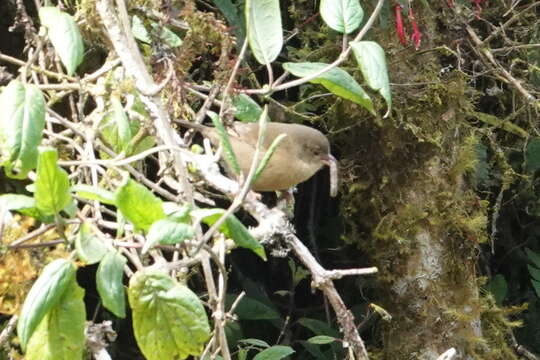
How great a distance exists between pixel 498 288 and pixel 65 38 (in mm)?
2122

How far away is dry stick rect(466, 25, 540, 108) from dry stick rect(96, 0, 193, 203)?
1467mm

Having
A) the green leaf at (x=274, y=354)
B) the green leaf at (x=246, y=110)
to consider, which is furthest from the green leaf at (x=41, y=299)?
the green leaf at (x=274, y=354)

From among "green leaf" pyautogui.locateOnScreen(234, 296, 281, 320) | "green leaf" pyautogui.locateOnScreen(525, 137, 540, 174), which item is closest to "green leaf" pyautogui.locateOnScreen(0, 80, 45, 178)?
"green leaf" pyautogui.locateOnScreen(234, 296, 281, 320)

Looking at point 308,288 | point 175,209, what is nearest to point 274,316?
point 308,288

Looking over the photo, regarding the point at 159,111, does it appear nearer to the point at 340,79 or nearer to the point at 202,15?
the point at 340,79

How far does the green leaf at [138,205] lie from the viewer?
1.19 m

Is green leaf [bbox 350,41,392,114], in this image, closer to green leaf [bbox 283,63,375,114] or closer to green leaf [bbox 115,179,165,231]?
green leaf [bbox 283,63,375,114]

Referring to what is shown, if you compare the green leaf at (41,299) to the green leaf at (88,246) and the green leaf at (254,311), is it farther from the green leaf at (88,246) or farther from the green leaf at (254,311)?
the green leaf at (254,311)

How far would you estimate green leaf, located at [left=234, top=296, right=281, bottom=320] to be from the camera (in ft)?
9.57

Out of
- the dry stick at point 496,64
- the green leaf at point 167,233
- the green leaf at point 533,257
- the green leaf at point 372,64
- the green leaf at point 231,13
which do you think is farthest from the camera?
the green leaf at point 533,257

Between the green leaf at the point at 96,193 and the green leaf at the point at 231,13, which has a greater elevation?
the green leaf at the point at 231,13

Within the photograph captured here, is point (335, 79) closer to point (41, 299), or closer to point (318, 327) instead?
point (41, 299)

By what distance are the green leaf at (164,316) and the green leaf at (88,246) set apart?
6 centimetres

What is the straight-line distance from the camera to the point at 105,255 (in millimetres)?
1197
